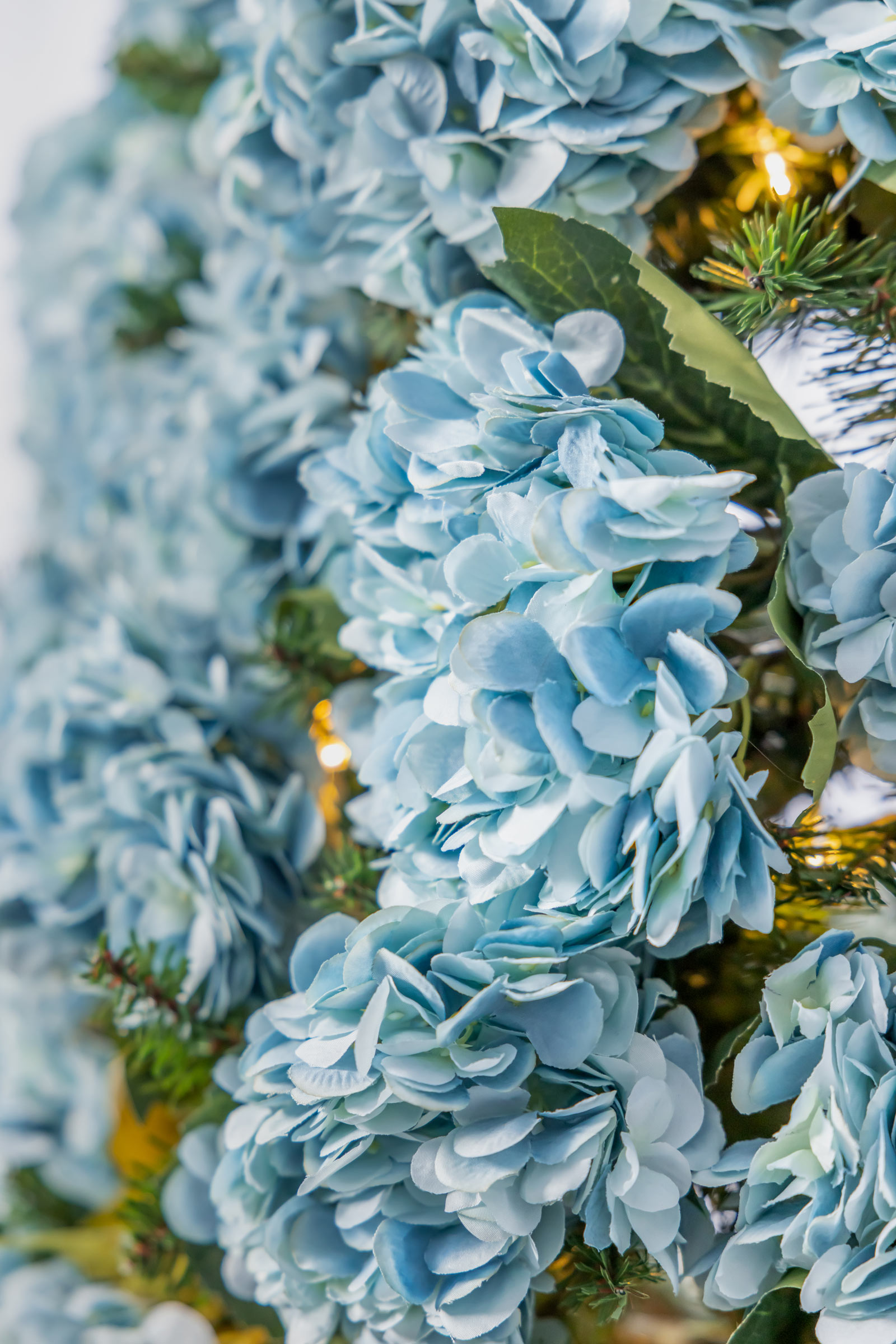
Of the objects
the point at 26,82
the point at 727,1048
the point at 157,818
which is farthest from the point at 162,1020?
the point at 26,82

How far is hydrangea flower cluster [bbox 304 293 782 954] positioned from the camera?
19 centimetres

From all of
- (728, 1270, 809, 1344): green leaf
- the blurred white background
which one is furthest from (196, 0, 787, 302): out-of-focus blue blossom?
the blurred white background

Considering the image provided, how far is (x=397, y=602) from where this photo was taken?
0.82ft

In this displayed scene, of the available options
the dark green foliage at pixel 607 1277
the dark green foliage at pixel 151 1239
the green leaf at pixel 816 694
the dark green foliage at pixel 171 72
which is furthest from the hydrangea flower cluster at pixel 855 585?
the dark green foliage at pixel 171 72

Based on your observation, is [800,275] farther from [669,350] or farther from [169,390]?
[169,390]

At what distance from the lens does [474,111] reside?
0.89ft

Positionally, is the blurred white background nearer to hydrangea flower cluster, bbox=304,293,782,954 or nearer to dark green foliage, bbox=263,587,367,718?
dark green foliage, bbox=263,587,367,718

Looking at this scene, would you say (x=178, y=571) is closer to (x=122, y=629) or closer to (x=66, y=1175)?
(x=122, y=629)

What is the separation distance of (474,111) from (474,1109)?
227mm

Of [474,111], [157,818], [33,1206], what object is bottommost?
[33,1206]

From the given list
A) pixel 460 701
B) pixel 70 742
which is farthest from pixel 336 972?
pixel 70 742

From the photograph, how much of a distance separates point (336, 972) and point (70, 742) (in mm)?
178

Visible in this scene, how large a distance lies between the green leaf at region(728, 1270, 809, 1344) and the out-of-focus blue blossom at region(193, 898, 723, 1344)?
0.07 feet

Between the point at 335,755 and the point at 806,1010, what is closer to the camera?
the point at 806,1010
